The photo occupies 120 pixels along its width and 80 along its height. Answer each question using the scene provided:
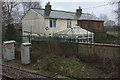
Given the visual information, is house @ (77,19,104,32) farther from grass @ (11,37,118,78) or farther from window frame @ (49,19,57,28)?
grass @ (11,37,118,78)

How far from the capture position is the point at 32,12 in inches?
845

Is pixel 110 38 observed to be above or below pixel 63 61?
above

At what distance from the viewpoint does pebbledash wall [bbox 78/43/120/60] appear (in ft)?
22.6

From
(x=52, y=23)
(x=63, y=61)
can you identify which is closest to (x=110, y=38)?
(x=63, y=61)

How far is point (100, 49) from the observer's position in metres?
7.42

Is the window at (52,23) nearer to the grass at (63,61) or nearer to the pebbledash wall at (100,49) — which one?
the grass at (63,61)

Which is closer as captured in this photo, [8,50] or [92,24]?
[8,50]

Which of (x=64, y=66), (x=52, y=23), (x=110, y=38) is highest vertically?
(x=52, y=23)

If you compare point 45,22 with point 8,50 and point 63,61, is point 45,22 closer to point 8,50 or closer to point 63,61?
point 8,50

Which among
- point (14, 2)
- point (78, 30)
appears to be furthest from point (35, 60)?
point (14, 2)

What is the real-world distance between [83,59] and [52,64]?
6.52 ft

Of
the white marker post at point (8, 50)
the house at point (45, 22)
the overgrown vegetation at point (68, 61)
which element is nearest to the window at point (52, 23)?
the house at point (45, 22)

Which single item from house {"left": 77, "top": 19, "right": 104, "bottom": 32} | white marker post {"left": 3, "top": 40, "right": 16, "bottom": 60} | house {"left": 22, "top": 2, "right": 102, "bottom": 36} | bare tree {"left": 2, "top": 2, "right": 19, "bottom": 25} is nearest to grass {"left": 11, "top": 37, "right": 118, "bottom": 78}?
white marker post {"left": 3, "top": 40, "right": 16, "bottom": 60}

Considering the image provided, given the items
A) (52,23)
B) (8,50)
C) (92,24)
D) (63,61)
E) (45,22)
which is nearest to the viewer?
A: (63,61)
